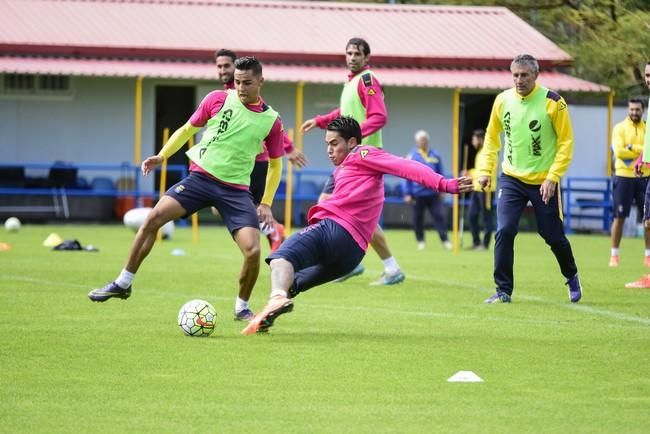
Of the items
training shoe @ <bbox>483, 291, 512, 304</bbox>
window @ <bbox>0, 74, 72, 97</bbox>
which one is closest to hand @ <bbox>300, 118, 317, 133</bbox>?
training shoe @ <bbox>483, 291, 512, 304</bbox>

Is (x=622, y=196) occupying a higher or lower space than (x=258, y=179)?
lower

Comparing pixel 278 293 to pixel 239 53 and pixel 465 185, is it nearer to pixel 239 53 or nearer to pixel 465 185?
pixel 465 185

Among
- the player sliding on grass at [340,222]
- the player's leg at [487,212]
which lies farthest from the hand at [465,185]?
the player's leg at [487,212]

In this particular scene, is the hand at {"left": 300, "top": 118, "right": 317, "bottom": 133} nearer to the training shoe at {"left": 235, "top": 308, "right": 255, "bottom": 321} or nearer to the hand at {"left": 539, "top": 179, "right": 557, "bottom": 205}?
the hand at {"left": 539, "top": 179, "right": 557, "bottom": 205}

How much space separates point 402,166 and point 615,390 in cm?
276

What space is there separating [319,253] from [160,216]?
1511mm

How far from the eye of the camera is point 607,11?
29609 mm

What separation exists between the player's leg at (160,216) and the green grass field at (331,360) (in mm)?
373

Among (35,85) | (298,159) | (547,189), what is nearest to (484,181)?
(547,189)

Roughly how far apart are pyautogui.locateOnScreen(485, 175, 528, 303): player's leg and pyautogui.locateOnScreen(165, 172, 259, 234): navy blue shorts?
2890 millimetres

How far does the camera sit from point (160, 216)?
10.7m

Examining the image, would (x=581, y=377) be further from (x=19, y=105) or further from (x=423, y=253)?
(x=19, y=105)

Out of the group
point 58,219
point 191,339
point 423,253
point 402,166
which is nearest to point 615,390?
point 402,166

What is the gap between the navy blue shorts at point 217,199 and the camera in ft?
35.1
